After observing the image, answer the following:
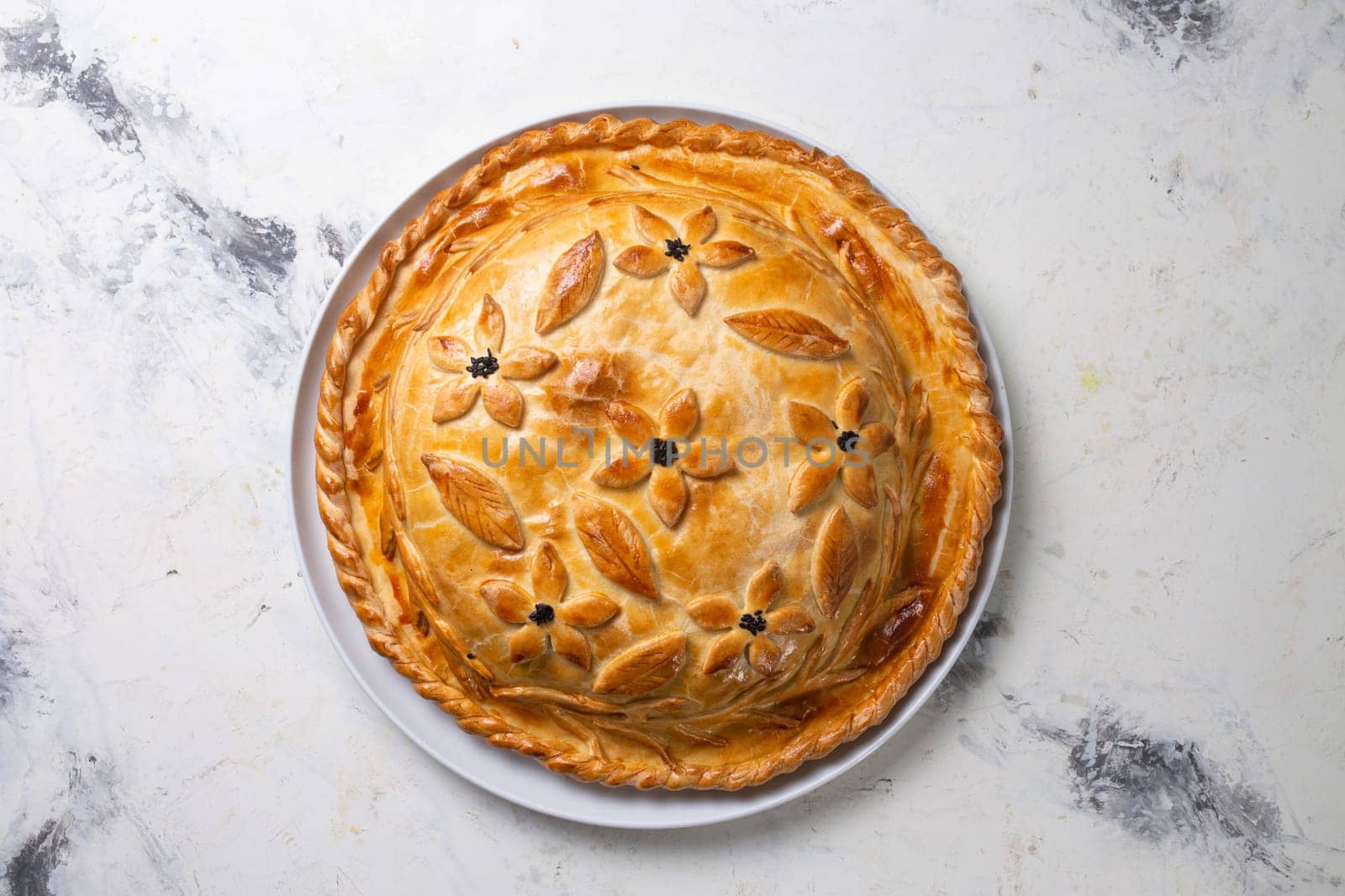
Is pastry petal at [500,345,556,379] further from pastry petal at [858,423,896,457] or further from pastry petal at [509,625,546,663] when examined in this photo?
pastry petal at [858,423,896,457]

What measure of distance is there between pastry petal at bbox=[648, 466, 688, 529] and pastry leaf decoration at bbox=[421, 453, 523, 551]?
338 millimetres

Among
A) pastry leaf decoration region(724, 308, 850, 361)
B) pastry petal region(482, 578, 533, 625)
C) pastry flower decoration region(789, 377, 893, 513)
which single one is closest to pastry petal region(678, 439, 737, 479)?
pastry flower decoration region(789, 377, 893, 513)

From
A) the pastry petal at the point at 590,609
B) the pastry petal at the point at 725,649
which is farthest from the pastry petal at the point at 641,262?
the pastry petal at the point at 725,649

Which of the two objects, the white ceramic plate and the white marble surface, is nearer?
the white ceramic plate

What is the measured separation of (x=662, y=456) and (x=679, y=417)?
0.10 metres

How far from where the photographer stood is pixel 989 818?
106 inches

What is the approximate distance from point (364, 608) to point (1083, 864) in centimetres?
220

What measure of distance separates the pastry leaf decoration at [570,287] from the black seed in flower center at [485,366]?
0.42 ft

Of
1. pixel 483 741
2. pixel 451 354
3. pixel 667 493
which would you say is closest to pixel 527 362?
pixel 451 354

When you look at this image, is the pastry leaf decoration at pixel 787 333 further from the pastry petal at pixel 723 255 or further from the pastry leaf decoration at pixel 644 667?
the pastry leaf decoration at pixel 644 667

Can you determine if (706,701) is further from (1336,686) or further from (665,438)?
(1336,686)

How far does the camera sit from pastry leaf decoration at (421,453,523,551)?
218 cm

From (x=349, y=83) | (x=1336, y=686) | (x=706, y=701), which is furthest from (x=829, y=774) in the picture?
(x=349, y=83)

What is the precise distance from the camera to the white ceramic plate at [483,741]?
246 cm
